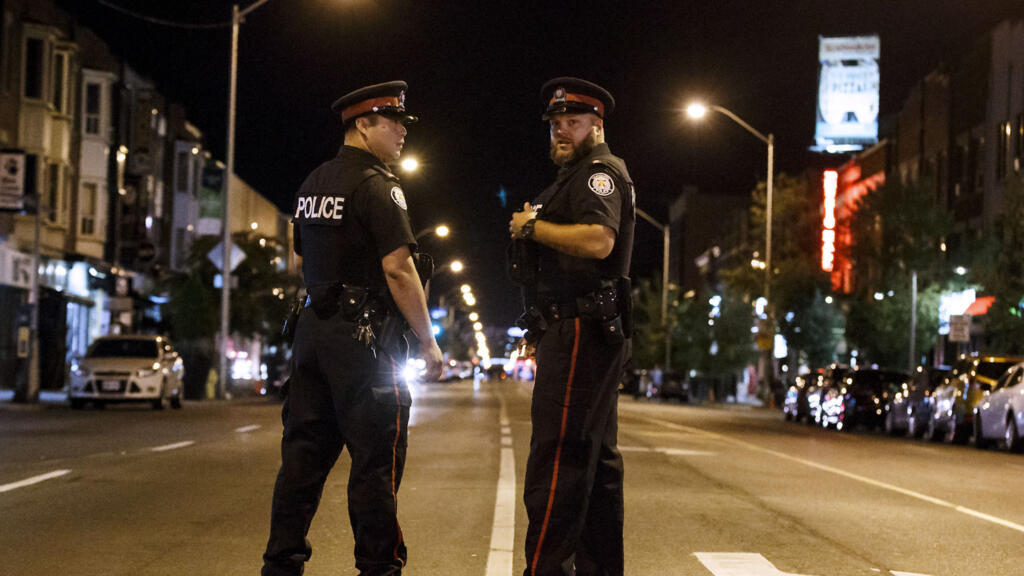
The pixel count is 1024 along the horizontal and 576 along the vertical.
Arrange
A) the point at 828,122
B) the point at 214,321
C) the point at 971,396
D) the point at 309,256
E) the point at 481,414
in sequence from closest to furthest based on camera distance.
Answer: the point at 309,256 < the point at 971,396 < the point at 481,414 < the point at 214,321 < the point at 828,122

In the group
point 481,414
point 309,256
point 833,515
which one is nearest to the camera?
point 309,256

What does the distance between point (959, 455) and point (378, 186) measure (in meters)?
17.5

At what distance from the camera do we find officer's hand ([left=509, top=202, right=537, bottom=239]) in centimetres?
571

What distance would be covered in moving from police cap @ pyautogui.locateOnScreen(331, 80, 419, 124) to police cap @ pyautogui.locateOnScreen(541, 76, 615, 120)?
650 millimetres

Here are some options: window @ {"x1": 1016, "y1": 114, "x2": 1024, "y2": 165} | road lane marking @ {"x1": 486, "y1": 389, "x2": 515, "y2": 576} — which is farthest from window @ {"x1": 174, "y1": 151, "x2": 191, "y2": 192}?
road lane marking @ {"x1": 486, "y1": 389, "x2": 515, "y2": 576}

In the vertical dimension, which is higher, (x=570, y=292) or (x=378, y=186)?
(x=378, y=186)

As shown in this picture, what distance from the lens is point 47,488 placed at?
11.2 m

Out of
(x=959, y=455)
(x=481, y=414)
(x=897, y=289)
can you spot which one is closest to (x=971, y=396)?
(x=959, y=455)

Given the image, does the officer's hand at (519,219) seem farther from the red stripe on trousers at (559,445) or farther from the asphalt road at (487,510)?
the asphalt road at (487,510)

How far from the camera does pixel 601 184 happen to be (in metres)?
5.74

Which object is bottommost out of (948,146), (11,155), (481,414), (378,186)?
(481,414)

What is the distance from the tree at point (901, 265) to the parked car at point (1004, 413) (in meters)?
16.7

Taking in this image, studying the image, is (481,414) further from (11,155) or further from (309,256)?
(309,256)

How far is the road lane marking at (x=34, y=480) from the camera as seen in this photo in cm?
1116
